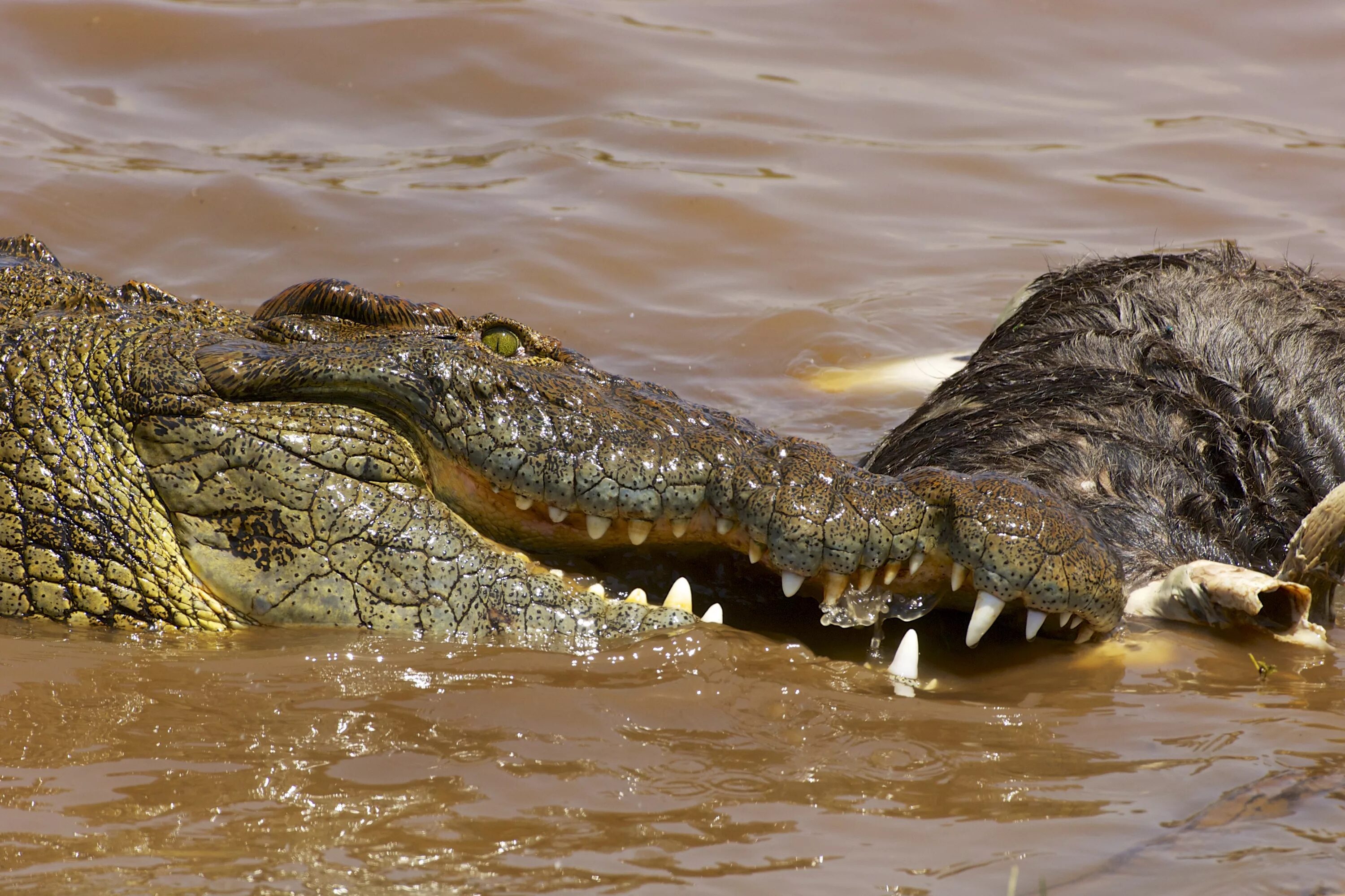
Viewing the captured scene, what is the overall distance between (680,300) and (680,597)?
412cm

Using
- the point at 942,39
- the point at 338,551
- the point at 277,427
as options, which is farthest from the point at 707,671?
the point at 942,39

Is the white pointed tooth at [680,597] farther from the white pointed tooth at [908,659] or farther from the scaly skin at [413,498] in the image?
the white pointed tooth at [908,659]

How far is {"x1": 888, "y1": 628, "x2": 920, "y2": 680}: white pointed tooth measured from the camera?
2738mm

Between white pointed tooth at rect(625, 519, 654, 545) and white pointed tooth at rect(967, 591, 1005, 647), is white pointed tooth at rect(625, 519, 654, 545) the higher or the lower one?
the higher one

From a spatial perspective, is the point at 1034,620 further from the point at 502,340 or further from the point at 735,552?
the point at 502,340

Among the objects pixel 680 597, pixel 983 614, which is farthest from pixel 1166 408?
pixel 680 597

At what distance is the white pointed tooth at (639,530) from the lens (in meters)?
2.81

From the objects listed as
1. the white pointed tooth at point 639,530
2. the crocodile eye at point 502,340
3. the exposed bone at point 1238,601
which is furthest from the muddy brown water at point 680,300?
the crocodile eye at point 502,340

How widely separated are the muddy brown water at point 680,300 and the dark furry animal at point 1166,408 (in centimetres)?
A: 52

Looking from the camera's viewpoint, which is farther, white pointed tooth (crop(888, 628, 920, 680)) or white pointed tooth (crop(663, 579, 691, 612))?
white pointed tooth (crop(663, 579, 691, 612))

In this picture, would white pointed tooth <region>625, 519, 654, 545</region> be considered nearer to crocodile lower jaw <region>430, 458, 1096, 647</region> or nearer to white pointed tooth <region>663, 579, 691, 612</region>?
crocodile lower jaw <region>430, 458, 1096, 647</region>

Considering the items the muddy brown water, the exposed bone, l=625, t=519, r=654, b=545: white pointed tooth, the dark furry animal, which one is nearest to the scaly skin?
l=625, t=519, r=654, b=545: white pointed tooth

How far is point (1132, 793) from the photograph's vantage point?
2197 millimetres

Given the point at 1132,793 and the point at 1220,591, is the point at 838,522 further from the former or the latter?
the point at 1220,591
